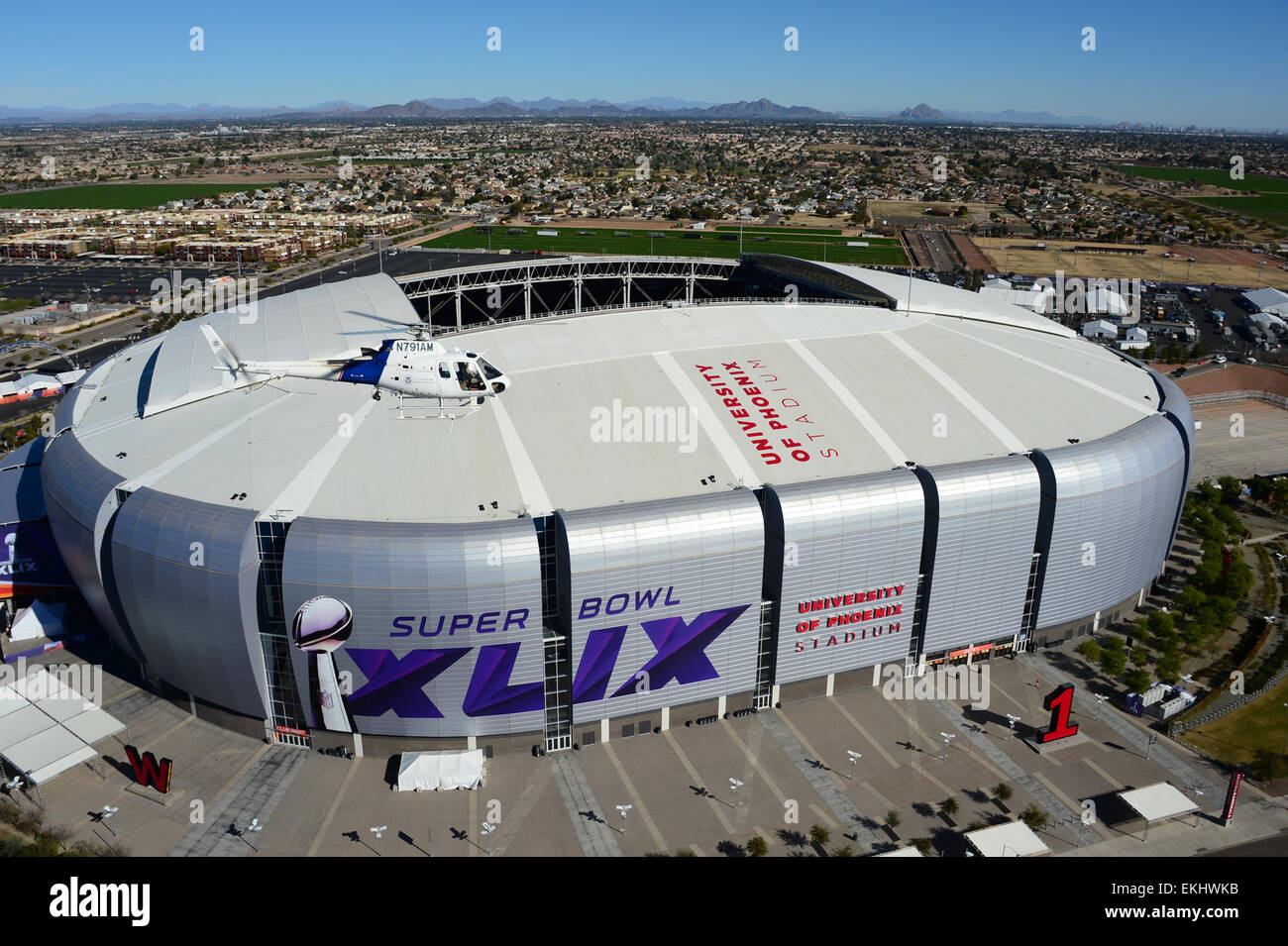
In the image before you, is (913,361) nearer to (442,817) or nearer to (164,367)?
(442,817)

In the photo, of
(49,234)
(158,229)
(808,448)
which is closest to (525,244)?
(158,229)

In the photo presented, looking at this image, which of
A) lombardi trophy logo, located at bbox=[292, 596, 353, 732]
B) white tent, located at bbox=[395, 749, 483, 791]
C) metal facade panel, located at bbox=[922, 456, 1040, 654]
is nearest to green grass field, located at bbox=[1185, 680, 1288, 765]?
metal facade panel, located at bbox=[922, 456, 1040, 654]

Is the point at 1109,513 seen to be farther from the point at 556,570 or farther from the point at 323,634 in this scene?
the point at 323,634

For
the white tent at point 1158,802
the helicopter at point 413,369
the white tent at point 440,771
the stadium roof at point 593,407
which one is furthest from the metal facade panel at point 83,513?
the white tent at point 1158,802

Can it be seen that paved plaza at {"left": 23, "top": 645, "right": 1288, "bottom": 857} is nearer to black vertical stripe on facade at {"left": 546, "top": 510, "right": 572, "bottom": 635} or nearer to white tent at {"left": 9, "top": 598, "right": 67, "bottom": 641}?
black vertical stripe on facade at {"left": 546, "top": 510, "right": 572, "bottom": 635}

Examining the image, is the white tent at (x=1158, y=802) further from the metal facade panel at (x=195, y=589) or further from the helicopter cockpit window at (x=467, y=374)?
the metal facade panel at (x=195, y=589)
